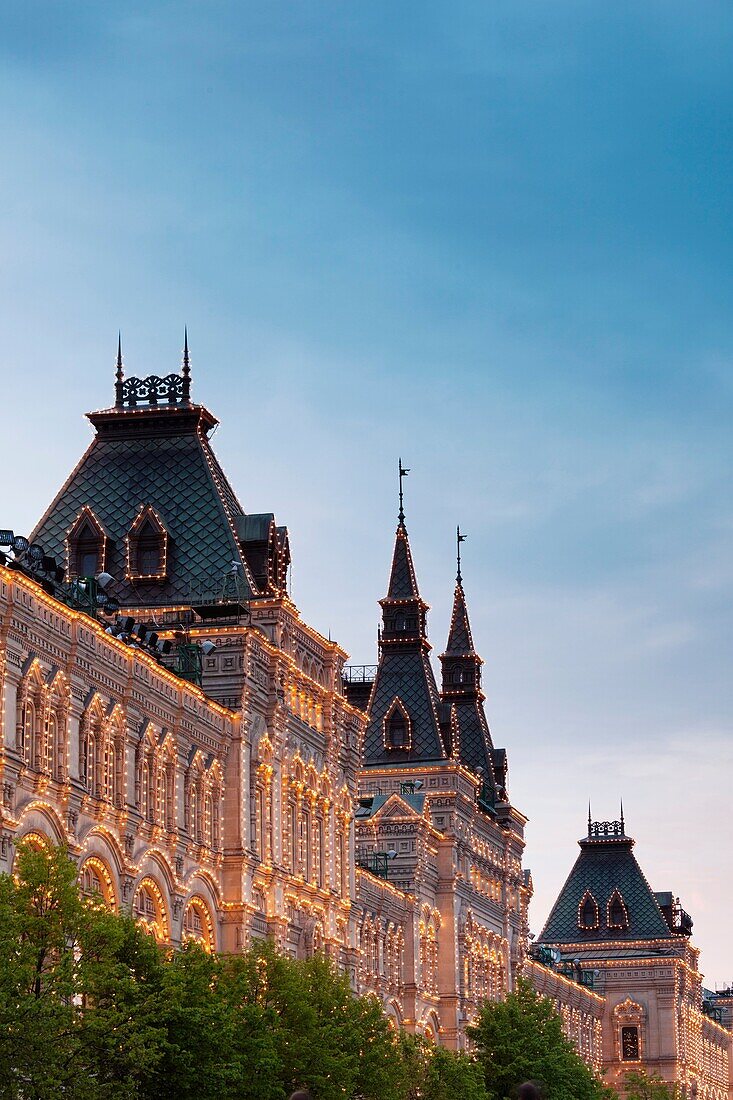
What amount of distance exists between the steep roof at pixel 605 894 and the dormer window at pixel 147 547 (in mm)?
110135

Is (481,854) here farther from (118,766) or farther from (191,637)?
(118,766)

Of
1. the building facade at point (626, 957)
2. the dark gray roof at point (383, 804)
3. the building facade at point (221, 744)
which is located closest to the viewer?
the building facade at point (221, 744)

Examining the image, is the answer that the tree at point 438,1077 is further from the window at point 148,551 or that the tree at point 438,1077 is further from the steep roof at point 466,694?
the steep roof at point 466,694

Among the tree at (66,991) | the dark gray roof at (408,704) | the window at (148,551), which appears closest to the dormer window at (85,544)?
the window at (148,551)

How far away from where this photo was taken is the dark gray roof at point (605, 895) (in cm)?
18709

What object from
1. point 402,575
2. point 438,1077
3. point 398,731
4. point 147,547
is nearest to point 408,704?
point 398,731

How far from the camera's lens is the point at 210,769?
7856 centimetres

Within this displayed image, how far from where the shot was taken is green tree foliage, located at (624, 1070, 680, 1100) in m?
156

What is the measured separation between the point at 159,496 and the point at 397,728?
44.5 meters

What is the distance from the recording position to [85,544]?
85.9 m

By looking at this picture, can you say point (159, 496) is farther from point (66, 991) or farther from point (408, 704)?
point (408, 704)

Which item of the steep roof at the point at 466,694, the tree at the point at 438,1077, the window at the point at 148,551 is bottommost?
the tree at the point at 438,1077

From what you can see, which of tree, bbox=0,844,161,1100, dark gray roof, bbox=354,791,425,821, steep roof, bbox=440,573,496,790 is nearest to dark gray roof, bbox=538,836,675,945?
steep roof, bbox=440,573,496,790

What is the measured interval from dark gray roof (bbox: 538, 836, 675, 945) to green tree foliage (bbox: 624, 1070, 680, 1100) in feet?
40.7
